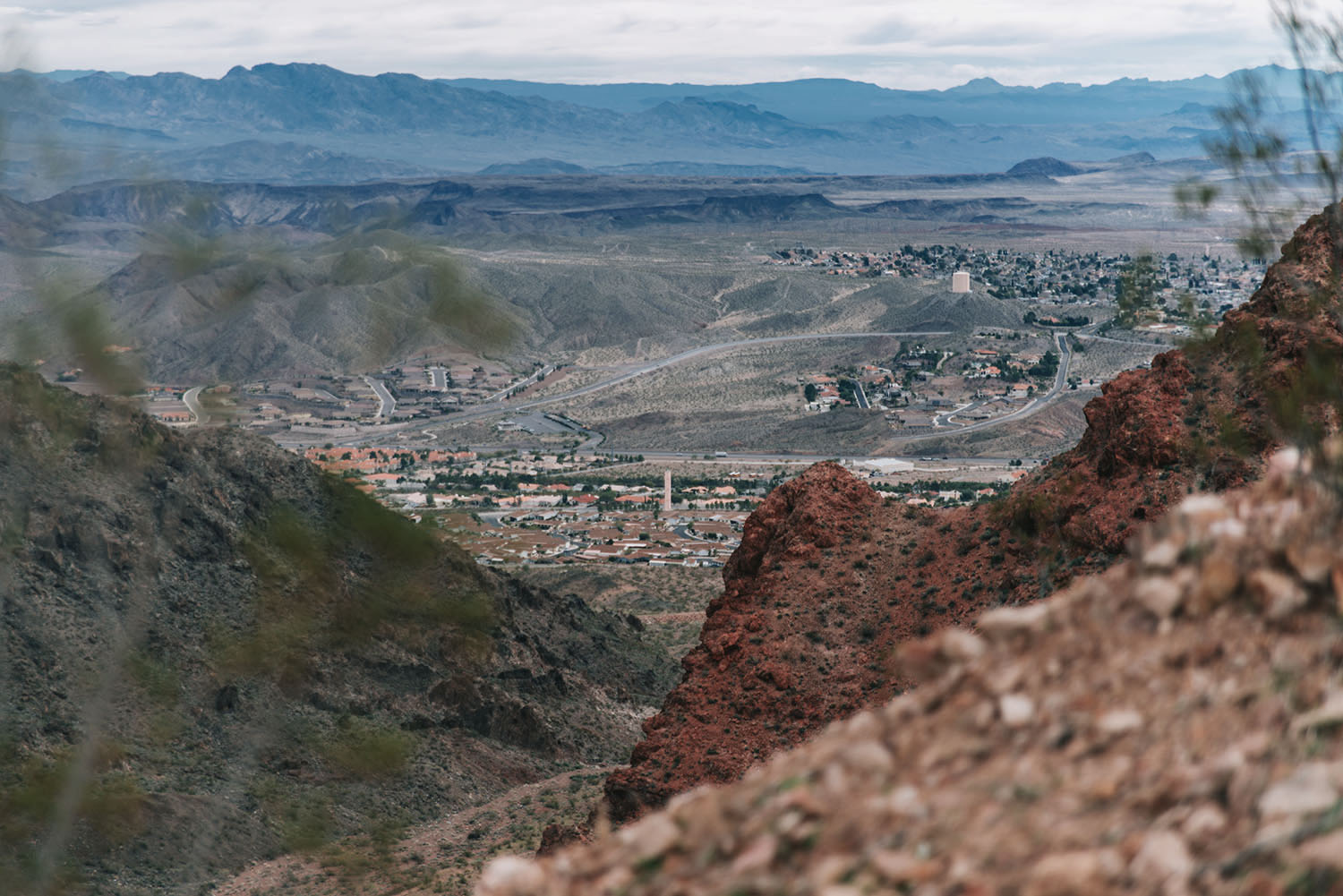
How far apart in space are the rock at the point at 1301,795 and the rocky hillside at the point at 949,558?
1299 centimetres

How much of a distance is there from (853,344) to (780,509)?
423ft

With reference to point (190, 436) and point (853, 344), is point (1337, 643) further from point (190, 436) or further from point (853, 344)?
point (853, 344)

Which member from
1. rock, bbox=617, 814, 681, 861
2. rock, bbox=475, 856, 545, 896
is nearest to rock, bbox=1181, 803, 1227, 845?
rock, bbox=617, 814, 681, 861

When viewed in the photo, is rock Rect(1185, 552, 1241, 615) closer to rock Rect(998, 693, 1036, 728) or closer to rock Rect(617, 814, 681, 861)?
rock Rect(998, 693, 1036, 728)

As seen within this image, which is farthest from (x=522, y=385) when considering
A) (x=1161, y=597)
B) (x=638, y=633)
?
(x=1161, y=597)

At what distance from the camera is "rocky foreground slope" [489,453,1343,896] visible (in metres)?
4.72

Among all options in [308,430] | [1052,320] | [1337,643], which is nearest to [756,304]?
[1052,320]

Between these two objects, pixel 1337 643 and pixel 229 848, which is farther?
pixel 229 848

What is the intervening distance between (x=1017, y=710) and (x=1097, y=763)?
379 millimetres

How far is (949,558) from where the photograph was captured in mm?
21984

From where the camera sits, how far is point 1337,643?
5277 millimetres

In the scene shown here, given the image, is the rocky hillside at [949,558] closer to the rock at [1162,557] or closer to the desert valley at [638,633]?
the desert valley at [638,633]

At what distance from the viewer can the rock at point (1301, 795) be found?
4629 millimetres

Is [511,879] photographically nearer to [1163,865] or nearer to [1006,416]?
[1163,865]
